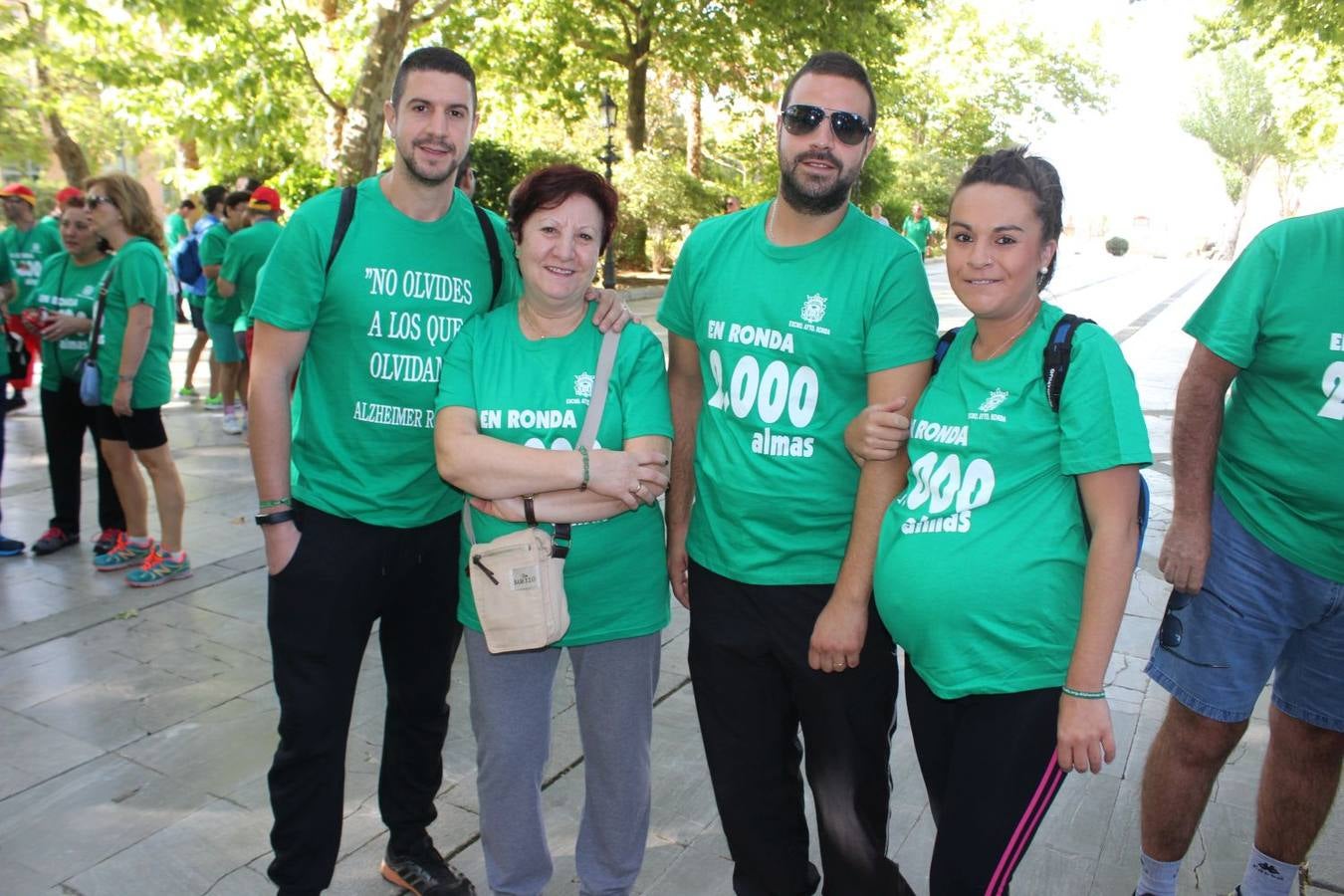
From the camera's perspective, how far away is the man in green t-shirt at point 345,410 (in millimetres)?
2467

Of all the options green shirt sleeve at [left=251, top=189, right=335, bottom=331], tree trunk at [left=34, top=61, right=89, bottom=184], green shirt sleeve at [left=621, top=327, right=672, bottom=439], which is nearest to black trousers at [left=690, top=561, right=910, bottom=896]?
green shirt sleeve at [left=621, top=327, right=672, bottom=439]

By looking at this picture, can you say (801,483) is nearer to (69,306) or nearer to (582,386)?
(582,386)

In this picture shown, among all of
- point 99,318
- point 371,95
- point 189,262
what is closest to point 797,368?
point 99,318

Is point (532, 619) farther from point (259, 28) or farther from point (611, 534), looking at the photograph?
point (259, 28)

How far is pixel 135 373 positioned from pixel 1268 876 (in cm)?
520

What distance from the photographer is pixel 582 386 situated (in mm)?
2373

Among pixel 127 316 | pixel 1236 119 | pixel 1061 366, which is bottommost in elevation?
pixel 127 316

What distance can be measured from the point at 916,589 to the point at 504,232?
1.46 meters

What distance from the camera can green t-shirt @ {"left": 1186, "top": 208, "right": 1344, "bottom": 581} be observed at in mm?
2363

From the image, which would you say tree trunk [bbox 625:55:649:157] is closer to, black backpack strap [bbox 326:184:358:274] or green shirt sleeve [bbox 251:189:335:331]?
black backpack strap [bbox 326:184:358:274]

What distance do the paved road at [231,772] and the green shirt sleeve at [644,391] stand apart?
1.42 metres

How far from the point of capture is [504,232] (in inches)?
110

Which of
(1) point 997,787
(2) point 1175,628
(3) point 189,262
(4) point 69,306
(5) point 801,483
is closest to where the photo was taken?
(1) point 997,787

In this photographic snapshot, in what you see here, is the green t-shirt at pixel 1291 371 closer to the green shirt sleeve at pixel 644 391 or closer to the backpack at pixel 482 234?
the green shirt sleeve at pixel 644 391
